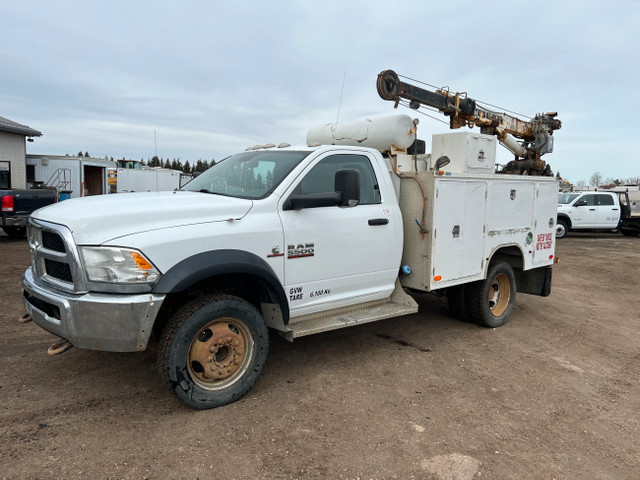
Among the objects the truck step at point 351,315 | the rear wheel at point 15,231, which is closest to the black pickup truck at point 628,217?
the truck step at point 351,315

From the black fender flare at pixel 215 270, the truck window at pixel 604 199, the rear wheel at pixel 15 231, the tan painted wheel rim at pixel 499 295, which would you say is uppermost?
the truck window at pixel 604 199

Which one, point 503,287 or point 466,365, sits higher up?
point 503,287

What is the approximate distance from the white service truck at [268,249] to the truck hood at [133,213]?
11 millimetres

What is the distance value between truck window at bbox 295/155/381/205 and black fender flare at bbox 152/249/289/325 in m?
0.80

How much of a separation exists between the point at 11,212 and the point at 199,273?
37.3ft

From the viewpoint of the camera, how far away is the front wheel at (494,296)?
586 centimetres

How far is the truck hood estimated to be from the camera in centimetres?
317

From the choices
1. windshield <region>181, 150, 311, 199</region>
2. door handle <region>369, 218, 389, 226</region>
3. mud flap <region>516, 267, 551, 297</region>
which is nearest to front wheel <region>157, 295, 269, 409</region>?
windshield <region>181, 150, 311, 199</region>

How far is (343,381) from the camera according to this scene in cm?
420

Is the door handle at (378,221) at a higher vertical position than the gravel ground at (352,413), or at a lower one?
higher

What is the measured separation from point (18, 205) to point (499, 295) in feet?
39.2

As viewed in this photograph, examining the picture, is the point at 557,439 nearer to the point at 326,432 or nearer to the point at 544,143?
the point at 326,432

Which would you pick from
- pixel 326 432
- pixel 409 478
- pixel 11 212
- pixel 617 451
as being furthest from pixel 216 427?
pixel 11 212

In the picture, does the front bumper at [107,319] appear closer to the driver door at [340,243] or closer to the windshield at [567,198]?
the driver door at [340,243]
